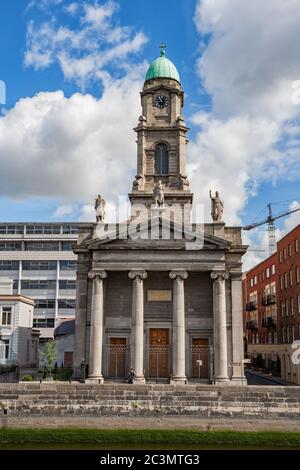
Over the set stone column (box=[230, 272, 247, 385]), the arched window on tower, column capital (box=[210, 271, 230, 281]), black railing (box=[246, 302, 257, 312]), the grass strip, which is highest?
the arched window on tower

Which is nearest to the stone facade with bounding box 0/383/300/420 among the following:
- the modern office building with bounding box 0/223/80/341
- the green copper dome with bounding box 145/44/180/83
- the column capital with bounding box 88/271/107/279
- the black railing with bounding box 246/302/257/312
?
the column capital with bounding box 88/271/107/279

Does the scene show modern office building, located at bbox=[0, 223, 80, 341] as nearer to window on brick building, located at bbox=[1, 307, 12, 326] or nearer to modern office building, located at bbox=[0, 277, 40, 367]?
modern office building, located at bbox=[0, 277, 40, 367]

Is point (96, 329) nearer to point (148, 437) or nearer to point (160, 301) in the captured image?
point (160, 301)

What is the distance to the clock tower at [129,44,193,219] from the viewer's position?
46438 mm

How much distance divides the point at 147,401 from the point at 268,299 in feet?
109

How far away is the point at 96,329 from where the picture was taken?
3678 cm

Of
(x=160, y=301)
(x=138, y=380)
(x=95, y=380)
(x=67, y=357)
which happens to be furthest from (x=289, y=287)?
(x=67, y=357)

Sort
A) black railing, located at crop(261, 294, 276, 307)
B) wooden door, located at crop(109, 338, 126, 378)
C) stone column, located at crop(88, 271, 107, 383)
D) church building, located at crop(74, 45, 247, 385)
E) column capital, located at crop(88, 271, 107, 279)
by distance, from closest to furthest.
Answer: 1. stone column, located at crop(88, 271, 107, 383)
2. church building, located at crop(74, 45, 247, 385)
3. column capital, located at crop(88, 271, 107, 279)
4. wooden door, located at crop(109, 338, 126, 378)
5. black railing, located at crop(261, 294, 276, 307)

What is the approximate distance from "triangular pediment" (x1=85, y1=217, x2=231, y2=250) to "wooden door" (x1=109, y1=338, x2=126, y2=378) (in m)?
7.80

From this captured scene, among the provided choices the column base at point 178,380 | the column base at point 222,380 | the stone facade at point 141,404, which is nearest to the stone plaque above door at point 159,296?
the column base at point 178,380

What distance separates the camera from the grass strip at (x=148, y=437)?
27.4 m

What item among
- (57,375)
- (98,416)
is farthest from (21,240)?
(98,416)

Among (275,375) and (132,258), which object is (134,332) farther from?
(275,375)

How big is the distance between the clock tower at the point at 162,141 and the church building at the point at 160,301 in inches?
250
